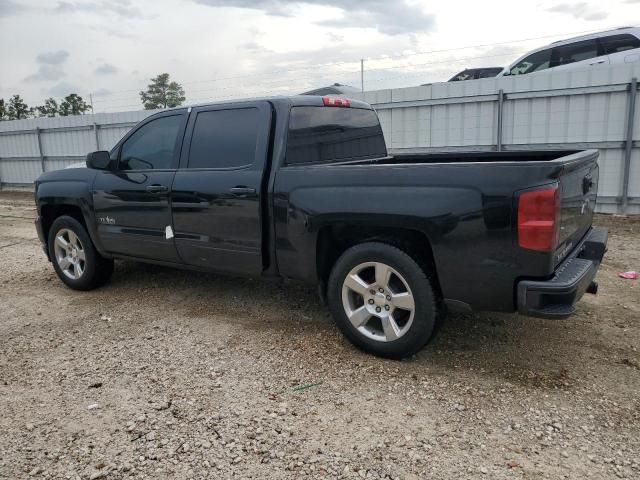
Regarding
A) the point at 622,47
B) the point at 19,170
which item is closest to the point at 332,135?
the point at 622,47

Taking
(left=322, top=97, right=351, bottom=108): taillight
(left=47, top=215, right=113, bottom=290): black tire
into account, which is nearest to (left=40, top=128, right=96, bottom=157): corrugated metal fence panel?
(left=47, top=215, right=113, bottom=290): black tire

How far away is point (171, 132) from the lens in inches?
190

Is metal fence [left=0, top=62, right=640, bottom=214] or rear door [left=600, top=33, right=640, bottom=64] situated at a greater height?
rear door [left=600, top=33, right=640, bottom=64]

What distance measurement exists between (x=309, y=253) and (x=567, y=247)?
1746mm

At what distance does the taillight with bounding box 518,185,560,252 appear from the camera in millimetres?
2957

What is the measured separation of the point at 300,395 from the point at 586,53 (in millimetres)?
10148

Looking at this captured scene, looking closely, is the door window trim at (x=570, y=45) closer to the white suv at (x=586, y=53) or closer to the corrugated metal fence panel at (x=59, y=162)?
the white suv at (x=586, y=53)

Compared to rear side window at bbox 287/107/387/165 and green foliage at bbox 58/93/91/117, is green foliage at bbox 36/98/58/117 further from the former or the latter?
rear side window at bbox 287/107/387/165

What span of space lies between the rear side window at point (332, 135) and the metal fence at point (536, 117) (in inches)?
161

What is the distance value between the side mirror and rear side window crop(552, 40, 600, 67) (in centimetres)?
950

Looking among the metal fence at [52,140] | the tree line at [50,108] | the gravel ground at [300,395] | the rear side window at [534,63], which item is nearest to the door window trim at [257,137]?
the gravel ground at [300,395]

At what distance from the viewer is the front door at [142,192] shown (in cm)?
476

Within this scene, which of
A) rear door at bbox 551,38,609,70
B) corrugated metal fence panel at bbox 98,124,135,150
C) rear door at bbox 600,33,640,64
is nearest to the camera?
rear door at bbox 600,33,640,64

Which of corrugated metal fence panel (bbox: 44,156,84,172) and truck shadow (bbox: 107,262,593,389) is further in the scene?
corrugated metal fence panel (bbox: 44,156,84,172)
